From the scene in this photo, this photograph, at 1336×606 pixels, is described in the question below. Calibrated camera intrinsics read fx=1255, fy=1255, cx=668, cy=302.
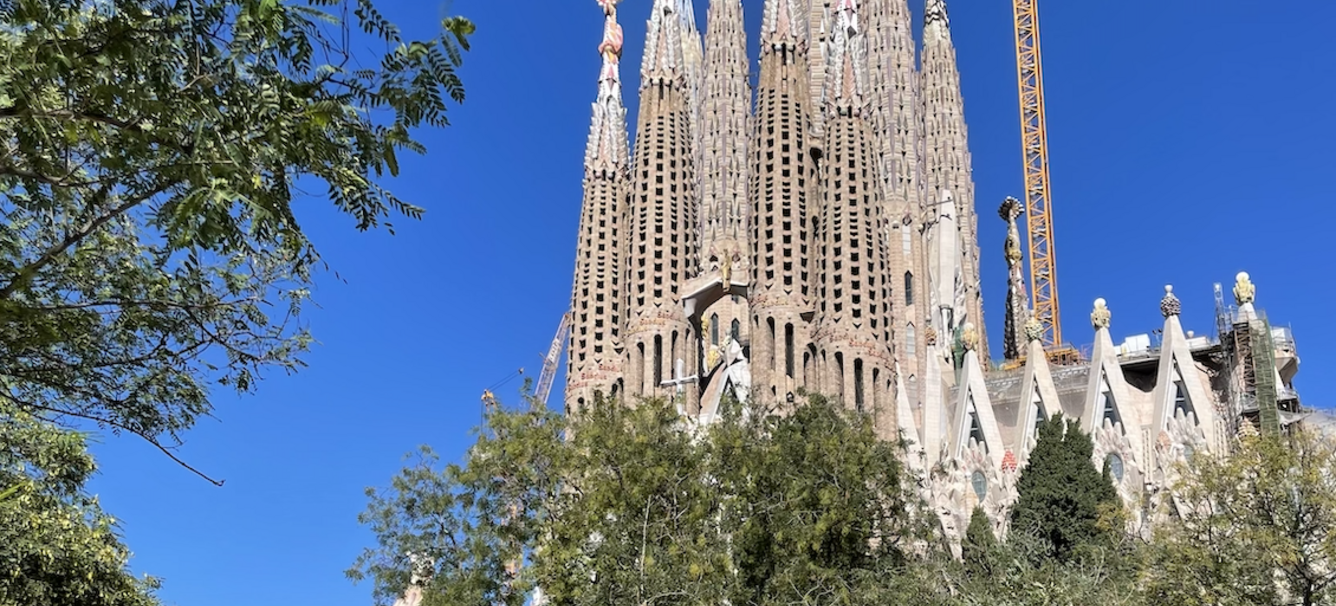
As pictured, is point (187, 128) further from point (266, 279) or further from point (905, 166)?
point (905, 166)

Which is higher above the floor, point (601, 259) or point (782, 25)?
point (782, 25)

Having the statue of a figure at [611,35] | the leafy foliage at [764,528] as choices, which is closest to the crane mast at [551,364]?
the statue of a figure at [611,35]

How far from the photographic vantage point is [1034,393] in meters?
35.4

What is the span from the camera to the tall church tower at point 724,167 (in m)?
41.5

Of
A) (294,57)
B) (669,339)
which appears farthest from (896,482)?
(669,339)

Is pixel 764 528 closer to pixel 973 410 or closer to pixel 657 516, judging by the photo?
pixel 657 516

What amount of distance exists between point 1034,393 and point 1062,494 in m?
11.1

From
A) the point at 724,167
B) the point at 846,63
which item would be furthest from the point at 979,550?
the point at 724,167

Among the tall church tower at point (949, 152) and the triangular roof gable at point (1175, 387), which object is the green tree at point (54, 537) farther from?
the tall church tower at point (949, 152)

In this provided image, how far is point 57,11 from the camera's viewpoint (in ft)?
18.6

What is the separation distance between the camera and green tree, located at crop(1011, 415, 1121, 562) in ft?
79.1

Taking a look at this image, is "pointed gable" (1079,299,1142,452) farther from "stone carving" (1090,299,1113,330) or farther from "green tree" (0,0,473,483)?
"green tree" (0,0,473,483)

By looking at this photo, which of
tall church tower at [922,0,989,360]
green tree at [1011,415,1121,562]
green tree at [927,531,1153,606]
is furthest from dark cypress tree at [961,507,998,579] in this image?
tall church tower at [922,0,989,360]

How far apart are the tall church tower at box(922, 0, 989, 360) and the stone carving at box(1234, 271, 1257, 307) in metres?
10.2
